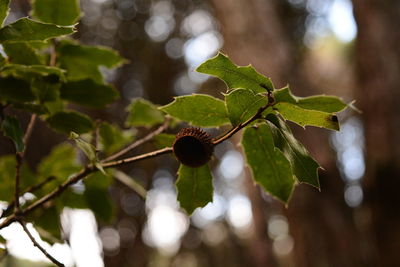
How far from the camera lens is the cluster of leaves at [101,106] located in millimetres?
651

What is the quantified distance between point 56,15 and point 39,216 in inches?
18.3

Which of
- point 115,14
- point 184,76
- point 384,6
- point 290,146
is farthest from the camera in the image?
point 184,76

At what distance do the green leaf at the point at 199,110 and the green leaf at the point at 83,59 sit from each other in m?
0.30

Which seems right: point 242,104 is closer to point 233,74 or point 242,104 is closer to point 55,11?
point 233,74

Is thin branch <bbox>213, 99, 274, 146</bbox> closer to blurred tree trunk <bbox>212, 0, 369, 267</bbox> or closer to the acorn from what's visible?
the acorn

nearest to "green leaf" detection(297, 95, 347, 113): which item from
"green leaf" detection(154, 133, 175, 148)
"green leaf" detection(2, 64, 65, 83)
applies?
"green leaf" detection(154, 133, 175, 148)

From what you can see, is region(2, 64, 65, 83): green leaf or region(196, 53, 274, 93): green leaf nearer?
region(196, 53, 274, 93): green leaf

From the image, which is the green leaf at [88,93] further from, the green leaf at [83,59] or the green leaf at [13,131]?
the green leaf at [13,131]

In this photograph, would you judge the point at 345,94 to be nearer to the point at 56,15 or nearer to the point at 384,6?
the point at 384,6

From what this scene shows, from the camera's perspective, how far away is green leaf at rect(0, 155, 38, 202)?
1049 mm

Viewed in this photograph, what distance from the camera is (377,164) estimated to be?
6.92 ft

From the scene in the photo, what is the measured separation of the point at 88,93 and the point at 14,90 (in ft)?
0.59

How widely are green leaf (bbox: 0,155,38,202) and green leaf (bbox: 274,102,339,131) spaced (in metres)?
0.70

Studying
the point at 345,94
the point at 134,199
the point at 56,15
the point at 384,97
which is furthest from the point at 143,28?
Answer: the point at 56,15
